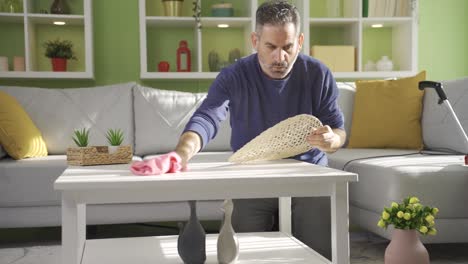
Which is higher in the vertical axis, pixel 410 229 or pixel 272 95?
pixel 272 95

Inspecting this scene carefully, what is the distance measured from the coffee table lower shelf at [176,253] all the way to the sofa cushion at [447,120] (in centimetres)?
148

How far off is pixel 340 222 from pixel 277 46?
582 mm

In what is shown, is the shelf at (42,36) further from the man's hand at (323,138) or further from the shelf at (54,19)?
the man's hand at (323,138)

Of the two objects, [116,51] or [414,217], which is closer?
[414,217]

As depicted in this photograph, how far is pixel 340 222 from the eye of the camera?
1487 millimetres

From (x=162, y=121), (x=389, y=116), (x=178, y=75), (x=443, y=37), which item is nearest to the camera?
(x=389, y=116)

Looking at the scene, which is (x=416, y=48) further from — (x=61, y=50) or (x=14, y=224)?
(x=14, y=224)

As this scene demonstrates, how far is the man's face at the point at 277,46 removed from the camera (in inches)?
70.0

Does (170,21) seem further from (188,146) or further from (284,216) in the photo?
(188,146)

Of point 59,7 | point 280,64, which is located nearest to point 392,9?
point 59,7

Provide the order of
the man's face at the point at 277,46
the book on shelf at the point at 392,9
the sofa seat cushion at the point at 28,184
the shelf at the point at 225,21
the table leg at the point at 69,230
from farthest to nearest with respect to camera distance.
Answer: the book on shelf at the point at 392,9 → the shelf at the point at 225,21 → the sofa seat cushion at the point at 28,184 → the man's face at the point at 277,46 → the table leg at the point at 69,230

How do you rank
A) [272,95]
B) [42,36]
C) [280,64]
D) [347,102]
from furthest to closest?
[42,36]
[347,102]
[272,95]
[280,64]

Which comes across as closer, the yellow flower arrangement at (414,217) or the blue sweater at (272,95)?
the blue sweater at (272,95)

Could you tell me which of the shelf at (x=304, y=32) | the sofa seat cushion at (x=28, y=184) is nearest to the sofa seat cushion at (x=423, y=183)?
the sofa seat cushion at (x=28, y=184)
